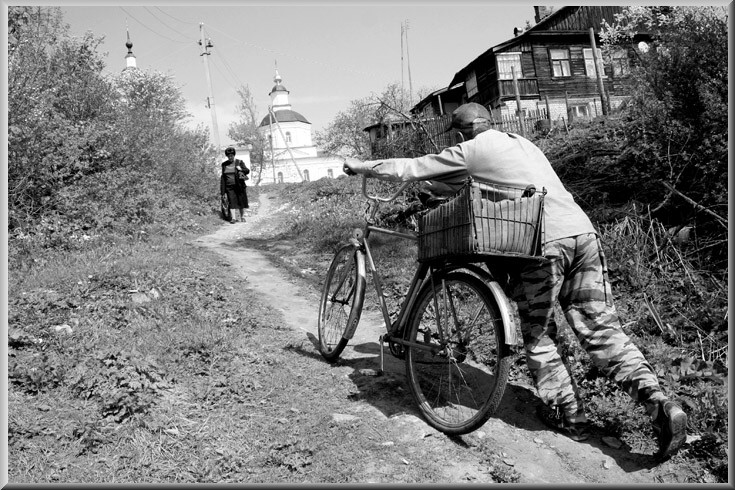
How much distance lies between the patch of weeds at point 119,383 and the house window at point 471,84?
39629mm

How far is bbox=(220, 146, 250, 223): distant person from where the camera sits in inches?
619

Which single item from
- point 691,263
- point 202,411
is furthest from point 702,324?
point 202,411

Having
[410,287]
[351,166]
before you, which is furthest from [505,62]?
[410,287]

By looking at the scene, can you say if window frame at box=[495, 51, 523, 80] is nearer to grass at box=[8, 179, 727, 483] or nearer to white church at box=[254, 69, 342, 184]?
grass at box=[8, 179, 727, 483]

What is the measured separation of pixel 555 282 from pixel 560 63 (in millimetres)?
38506

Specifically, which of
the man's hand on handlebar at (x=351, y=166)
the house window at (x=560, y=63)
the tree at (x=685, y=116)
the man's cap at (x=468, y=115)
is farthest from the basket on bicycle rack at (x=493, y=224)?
the house window at (x=560, y=63)

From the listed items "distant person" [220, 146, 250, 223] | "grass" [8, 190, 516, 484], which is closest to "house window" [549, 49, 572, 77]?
"distant person" [220, 146, 250, 223]

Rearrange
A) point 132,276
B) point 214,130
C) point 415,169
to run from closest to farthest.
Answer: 1. point 415,169
2. point 132,276
3. point 214,130

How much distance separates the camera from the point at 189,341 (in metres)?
5.05

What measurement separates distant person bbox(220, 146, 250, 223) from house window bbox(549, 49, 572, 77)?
93.3ft

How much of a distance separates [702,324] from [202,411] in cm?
416

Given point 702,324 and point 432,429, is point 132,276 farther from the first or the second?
point 702,324

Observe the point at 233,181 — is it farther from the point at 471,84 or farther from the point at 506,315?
the point at 471,84

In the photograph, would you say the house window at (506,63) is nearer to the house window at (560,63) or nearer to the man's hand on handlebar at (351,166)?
the house window at (560,63)
